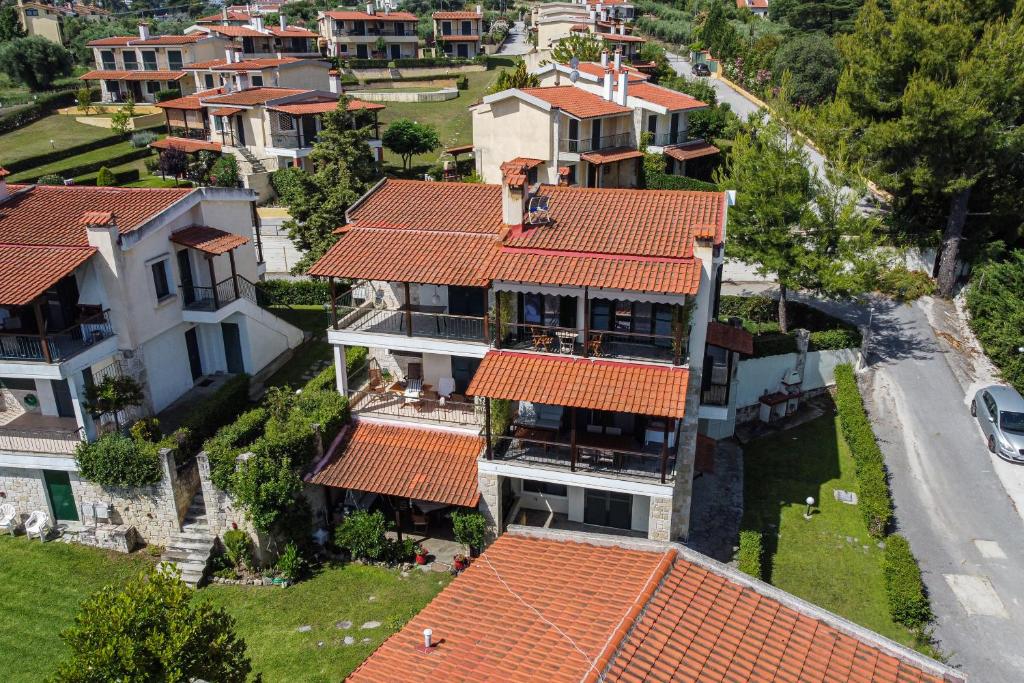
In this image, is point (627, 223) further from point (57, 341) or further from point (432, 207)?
point (57, 341)

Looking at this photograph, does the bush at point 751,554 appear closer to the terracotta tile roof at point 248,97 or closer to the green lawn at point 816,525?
the green lawn at point 816,525

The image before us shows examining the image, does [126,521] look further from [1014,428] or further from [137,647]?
[1014,428]

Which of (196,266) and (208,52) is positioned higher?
(208,52)

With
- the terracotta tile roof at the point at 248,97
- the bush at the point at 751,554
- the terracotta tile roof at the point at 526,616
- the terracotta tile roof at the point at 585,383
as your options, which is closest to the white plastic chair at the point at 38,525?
the terracotta tile roof at the point at 526,616

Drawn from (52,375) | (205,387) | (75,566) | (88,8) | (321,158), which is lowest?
(75,566)

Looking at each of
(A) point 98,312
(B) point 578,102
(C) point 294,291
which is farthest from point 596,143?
(A) point 98,312

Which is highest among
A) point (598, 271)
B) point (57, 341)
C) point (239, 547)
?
point (598, 271)

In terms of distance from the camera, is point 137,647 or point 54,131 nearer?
point 137,647

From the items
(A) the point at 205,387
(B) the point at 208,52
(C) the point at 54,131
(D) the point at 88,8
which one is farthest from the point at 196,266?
(D) the point at 88,8
